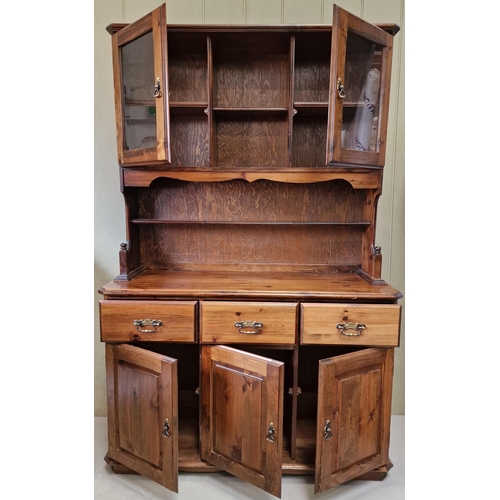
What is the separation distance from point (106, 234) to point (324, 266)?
1298 mm

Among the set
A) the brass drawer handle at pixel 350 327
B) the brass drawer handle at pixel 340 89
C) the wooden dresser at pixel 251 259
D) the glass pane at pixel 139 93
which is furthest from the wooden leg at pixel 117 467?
the brass drawer handle at pixel 340 89

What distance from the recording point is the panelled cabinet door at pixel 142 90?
1.46m

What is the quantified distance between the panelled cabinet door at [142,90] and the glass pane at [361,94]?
29.7 inches

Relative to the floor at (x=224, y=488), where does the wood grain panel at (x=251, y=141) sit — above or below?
above

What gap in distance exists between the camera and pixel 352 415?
5.03 ft

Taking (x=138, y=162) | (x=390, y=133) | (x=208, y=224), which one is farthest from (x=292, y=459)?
(x=390, y=133)

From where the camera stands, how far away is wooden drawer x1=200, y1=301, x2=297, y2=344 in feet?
5.06

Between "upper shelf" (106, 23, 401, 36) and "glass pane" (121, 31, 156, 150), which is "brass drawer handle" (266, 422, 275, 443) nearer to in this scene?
"glass pane" (121, 31, 156, 150)

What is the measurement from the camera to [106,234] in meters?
2.14

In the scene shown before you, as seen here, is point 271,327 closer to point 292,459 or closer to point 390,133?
point 292,459

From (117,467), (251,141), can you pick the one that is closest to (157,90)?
(251,141)

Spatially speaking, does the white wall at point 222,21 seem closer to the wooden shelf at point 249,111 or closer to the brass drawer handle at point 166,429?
the wooden shelf at point 249,111

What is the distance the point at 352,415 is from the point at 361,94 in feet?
4.60

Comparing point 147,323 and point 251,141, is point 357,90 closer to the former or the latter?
point 251,141
